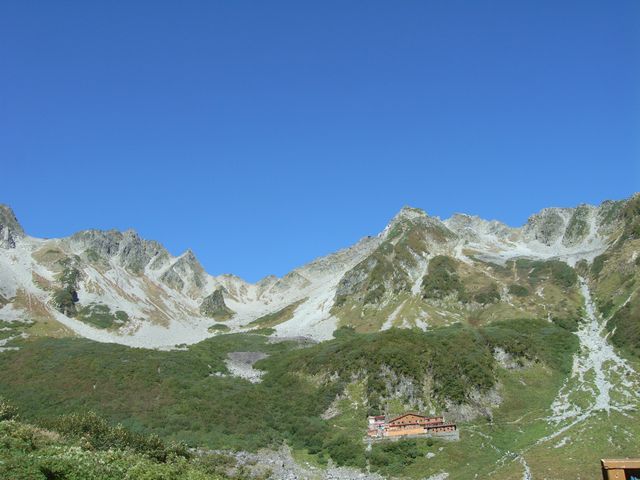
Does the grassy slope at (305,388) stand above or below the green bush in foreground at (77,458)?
above

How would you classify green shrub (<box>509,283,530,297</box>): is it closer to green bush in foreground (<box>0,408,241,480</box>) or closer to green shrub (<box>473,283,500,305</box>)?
green shrub (<box>473,283,500,305</box>)

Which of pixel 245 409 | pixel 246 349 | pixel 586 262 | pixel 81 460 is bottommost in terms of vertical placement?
pixel 81 460

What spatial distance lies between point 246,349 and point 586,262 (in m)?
124

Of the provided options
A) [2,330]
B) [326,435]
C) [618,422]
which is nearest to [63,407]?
[326,435]

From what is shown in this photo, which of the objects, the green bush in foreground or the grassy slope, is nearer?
the green bush in foreground

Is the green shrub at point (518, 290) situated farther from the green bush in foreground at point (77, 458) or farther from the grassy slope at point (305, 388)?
the green bush in foreground at point (77, 458)

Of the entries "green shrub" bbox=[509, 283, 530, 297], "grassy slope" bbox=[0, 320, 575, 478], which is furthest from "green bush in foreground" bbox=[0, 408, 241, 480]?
"green shrub" bbox=[509, 283, 530, 297]

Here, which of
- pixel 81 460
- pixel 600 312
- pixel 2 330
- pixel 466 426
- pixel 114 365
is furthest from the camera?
pixel 2 330

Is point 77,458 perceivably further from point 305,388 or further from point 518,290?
point 518,290

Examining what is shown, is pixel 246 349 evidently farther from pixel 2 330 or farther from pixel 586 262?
pixel 586 262

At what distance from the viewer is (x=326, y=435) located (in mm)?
80188

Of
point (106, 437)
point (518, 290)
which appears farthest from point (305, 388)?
point (518, 290)

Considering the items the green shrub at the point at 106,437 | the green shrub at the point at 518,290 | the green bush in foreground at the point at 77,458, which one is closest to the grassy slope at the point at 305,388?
the green shrub at the point at 106,437

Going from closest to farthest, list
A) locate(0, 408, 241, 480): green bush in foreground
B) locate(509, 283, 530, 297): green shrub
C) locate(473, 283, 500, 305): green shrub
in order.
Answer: locate(0, 408, 241, 480): green bush in foreground → locate(473, 283, 500, 305): green shrub → locate(509, 283, 530, 297): green shrub
